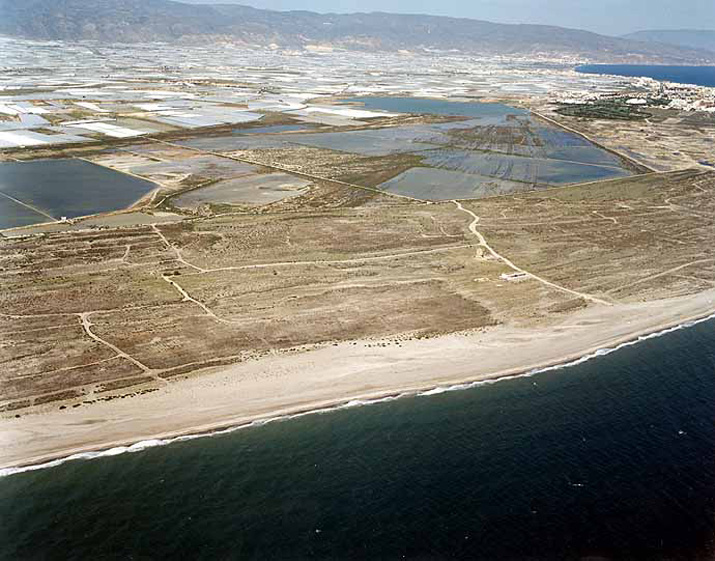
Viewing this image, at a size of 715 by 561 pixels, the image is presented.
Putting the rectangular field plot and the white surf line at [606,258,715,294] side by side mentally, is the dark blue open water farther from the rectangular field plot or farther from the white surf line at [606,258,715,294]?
the rectangular field plot

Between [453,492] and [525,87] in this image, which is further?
[525,87]

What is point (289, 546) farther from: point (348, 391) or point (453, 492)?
point (348, 391)

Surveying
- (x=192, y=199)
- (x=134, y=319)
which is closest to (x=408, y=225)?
(x=192, y=199)

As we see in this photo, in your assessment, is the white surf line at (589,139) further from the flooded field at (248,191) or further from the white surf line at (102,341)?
the white surf line at (102,341)

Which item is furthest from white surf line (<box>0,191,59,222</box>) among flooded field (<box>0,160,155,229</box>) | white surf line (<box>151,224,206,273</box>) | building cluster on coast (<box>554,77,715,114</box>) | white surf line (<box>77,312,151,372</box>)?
building cluster on coast (<box>554,77,715,114</box>)

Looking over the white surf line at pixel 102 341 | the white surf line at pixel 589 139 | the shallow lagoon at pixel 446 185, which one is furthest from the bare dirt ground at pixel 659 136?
the white surf line at pixel 102 341

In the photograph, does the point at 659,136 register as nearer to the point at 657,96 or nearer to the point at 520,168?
the point at 520,168
